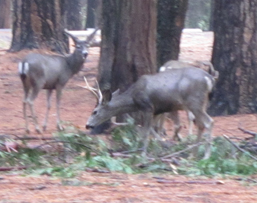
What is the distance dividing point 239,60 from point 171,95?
4758 millimetres

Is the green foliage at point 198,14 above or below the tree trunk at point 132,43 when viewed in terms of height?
below

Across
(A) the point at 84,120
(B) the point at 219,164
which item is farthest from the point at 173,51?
(B) the point at 219,164

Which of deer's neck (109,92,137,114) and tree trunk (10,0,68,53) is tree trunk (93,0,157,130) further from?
tree trunk (10,0,68,53)

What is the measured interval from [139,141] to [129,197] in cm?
357

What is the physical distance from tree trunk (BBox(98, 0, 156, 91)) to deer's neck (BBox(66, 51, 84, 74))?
261 cm

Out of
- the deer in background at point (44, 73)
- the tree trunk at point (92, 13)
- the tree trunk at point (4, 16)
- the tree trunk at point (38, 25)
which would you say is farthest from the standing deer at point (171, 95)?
the tree trunk at point (92, 13)

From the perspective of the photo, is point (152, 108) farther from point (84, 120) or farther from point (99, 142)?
point (84, 120)

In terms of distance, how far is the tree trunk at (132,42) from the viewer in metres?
10.7

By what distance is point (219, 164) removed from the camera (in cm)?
792

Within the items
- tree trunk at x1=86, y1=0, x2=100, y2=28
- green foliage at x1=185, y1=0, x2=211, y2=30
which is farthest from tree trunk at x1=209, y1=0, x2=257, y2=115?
green foliage at x1=185, y1=0, x2=211, y2=30

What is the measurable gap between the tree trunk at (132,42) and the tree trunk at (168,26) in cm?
302

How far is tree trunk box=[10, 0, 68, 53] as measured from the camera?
19.6 meters

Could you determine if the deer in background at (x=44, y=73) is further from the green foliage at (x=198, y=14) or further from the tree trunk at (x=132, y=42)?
the green foliage at (x=198, y=14)

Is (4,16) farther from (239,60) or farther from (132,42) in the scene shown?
(132,42)
